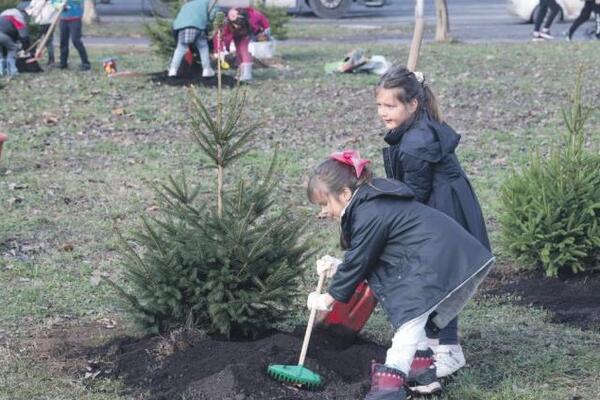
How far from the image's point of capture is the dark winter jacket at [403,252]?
450 centimetres

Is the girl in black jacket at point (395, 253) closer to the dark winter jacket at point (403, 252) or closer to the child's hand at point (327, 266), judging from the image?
the dark winter jacket at point (403, 252)

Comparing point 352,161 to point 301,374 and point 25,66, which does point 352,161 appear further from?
point 25,66

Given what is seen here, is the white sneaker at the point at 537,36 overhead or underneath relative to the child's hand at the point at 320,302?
underneath

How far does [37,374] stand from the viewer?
509 cm

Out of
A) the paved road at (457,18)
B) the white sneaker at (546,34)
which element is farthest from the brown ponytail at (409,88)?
the white sneaker at (546,34)

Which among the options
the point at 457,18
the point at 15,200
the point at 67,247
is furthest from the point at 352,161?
the point at 457,18

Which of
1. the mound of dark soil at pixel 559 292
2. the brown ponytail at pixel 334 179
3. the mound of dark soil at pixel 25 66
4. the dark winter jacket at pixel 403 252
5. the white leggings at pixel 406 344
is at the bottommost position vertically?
the mound of dark soil at pixel 25 66

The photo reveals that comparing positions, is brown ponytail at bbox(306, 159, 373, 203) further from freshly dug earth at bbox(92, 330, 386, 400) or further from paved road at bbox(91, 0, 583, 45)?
paved road at bbox(91, 0, 583, 45)

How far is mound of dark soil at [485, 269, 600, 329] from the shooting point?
611 cm

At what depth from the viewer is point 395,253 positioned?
181 inches

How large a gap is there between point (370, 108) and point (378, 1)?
52.8 feet

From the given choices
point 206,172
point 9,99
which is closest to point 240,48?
point 9,99

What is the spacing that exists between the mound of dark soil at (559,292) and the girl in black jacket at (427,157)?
4.28ft

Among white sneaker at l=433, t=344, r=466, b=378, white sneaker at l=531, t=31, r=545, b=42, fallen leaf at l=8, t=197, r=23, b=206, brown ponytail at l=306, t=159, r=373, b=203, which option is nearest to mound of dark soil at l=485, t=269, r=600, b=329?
white sneaker at l=433, t=344, r=466, b=378
